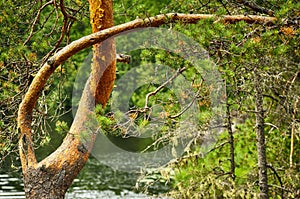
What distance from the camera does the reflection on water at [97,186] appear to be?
404 inches

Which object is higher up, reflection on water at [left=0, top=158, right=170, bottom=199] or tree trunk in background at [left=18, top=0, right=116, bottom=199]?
tree trunk in background at [left=18, top=0, right=116, bottom=199]

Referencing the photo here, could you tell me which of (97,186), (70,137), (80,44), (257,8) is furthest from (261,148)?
(97,186)

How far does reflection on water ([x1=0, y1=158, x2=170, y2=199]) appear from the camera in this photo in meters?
10.3

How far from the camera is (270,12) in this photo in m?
3.96

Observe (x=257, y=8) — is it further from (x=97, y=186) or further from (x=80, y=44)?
A: (x=97, y=186)

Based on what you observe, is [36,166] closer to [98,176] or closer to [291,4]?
[291,4]

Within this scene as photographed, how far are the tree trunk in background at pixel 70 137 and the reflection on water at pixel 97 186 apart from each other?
5.22 metres

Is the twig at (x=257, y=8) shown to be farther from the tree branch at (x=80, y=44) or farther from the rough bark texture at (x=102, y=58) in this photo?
the rough bark texture at (x=102, y=58)

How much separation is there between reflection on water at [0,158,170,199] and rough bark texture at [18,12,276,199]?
17.2ft

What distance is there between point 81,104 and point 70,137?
278mm

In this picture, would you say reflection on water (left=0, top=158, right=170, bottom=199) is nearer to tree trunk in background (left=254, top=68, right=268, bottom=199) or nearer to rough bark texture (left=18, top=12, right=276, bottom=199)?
tree trunk in background (left=254, top=68, right=268, bottom=199)

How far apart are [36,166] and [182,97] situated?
1497 millimetres

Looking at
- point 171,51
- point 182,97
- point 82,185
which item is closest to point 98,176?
point 82,185

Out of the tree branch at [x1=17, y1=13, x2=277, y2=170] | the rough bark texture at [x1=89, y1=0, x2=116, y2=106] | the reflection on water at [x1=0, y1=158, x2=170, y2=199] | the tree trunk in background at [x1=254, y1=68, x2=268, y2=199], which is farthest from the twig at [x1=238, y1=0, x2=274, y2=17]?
the reflection on water at [x1=0, y1=158, x2=170, y2=199]
